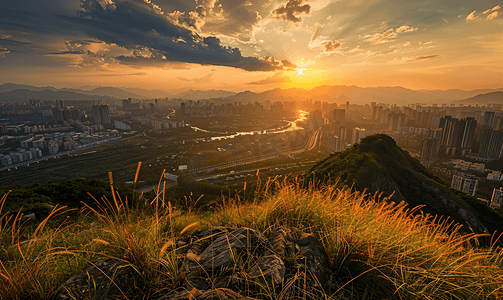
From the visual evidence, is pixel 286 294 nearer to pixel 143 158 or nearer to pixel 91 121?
pixel 143 158

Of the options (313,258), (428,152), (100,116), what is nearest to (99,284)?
(313,258)

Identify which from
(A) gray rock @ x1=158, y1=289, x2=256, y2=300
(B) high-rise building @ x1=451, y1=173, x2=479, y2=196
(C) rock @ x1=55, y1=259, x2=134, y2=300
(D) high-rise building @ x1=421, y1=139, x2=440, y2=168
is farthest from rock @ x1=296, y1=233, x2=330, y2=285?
(D) high-rise building @ x1=421, y1=139, x2=440, y2=168

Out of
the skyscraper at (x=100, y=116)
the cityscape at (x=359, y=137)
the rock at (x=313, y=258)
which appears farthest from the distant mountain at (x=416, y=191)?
the skyscraper at (x=100, y=116)

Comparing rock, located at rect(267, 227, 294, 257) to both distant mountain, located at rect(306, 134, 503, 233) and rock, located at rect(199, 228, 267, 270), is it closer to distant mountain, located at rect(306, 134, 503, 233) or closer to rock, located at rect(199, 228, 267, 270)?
rock, located at rect(199, 228, 267, 270)

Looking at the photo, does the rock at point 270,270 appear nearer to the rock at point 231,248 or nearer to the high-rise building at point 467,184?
the rock at point 231,248

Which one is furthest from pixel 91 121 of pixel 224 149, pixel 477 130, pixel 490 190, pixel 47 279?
pixel 477 130
